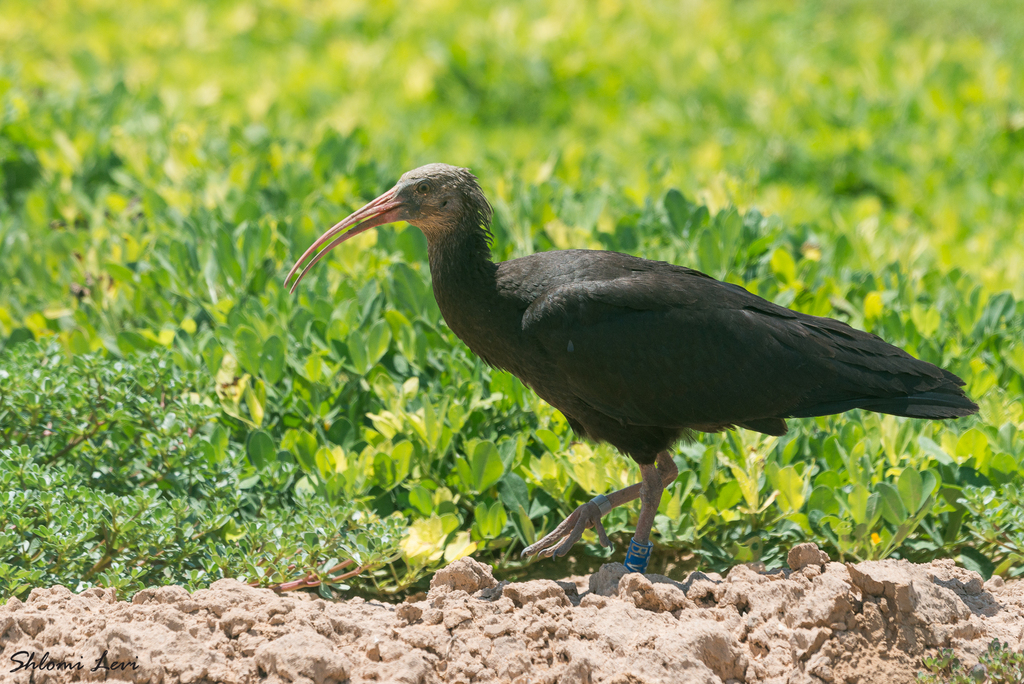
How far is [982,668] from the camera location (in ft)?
9.87

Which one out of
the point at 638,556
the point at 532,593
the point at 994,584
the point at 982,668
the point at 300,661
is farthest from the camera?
the point at 638,556

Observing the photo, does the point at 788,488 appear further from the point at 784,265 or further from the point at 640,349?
the point at 784,265

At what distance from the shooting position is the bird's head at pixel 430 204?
3.92 m

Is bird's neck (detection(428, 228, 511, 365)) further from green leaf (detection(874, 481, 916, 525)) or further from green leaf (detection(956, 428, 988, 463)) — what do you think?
green leaf (detection(956, 428, 988, 463))

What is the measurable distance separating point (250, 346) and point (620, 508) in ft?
6.40

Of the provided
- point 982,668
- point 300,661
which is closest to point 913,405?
point 982,668

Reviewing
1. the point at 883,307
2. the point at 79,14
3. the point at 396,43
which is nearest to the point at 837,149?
the point at 883,307

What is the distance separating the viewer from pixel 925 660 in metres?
3.03

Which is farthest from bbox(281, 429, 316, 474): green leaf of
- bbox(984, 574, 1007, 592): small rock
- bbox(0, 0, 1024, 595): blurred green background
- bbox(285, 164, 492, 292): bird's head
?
bbox(984, 574, 1007, 592): small rock

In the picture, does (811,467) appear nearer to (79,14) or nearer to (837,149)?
(837,149)

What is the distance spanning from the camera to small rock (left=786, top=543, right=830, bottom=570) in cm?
351

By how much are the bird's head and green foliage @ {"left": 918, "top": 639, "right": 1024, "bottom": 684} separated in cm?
232

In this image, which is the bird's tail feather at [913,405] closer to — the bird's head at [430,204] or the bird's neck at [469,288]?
the bird's neck at [469,288]

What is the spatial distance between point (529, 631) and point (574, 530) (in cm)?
82
